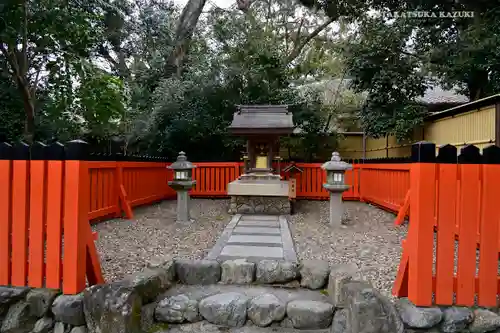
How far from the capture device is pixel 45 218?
2.71 metres

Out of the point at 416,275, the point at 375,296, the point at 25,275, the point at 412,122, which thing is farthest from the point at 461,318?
the point at 412,122

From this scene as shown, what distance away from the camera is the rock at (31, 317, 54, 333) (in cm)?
256

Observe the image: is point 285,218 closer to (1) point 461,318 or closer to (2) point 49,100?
(1) point 461,318

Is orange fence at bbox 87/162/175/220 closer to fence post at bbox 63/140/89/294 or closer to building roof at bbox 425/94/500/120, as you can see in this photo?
fence post at bbox 63/140/89/294

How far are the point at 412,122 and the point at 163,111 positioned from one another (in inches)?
340

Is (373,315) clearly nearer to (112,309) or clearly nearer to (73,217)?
(112,309)

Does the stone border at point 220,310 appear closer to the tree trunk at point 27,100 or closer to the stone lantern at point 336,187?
the stone lantern at point 336,187

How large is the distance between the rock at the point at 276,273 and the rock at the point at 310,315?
558 millimetres

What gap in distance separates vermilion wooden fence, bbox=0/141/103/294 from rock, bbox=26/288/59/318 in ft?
0.20

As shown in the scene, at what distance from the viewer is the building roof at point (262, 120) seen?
7898 mm

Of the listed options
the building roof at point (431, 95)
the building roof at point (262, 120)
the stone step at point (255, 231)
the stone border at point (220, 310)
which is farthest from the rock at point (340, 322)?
the building roof at point (431, 95)

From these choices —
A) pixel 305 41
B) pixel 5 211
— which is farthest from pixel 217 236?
pixel 305 41

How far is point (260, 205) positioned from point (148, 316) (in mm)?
5086

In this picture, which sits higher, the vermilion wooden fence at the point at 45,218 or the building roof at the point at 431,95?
the building roof at the point at 431,95
